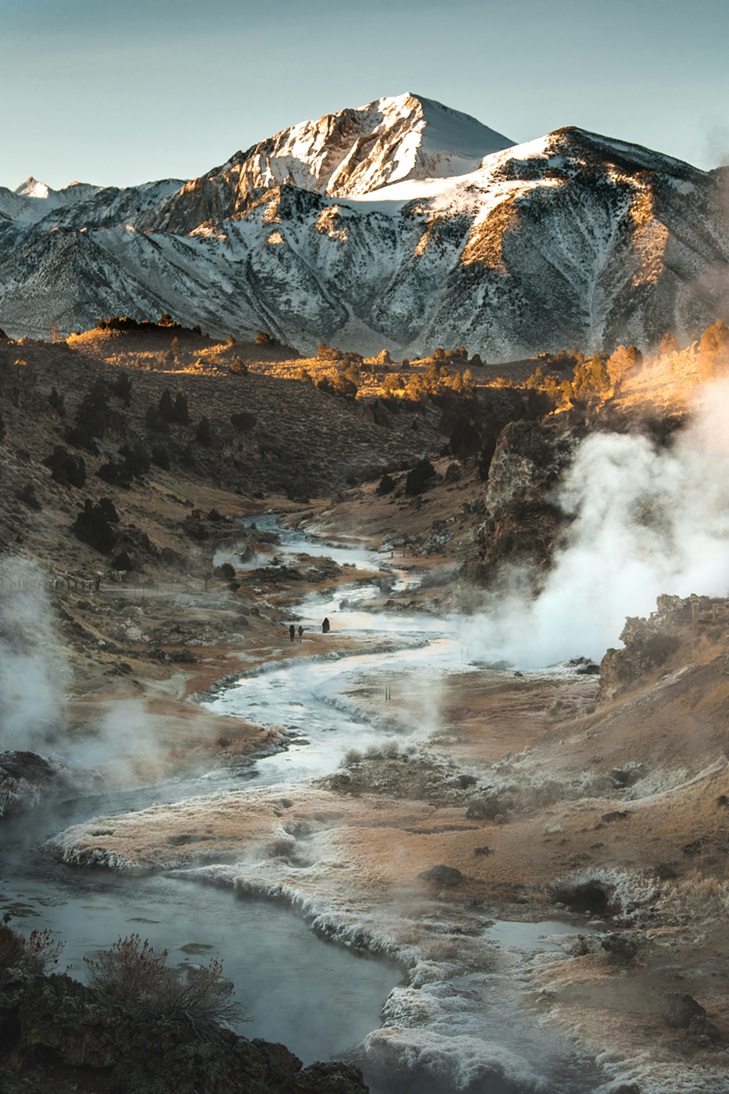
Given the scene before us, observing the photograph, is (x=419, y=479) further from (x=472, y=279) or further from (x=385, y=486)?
(x=472, y=279)

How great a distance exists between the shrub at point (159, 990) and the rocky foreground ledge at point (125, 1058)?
13 centimetres

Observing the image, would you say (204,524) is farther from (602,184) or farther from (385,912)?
(602,184)

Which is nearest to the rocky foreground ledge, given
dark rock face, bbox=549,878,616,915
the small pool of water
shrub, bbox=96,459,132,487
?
the small pool of water

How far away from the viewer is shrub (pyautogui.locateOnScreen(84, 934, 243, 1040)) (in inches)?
389

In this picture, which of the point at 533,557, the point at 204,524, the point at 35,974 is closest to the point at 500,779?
the point at 35,974

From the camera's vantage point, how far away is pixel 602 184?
195625mm

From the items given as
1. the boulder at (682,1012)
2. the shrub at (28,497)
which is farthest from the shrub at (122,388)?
→ the boulder at (682,1012)

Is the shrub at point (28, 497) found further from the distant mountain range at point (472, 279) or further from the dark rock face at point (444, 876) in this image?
the distant mountain range at point (472, 279)

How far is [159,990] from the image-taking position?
10.6 meters

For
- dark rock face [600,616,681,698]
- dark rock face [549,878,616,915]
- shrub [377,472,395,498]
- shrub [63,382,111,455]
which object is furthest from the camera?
shrub [377,472,395,498]

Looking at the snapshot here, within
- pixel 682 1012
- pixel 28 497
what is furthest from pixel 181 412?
pixel 682 1012

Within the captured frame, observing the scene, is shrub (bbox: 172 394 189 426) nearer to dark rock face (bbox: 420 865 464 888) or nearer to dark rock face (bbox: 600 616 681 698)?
dark rock face (bbox: 600 616 681 698)

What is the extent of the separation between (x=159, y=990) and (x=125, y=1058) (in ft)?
4.24

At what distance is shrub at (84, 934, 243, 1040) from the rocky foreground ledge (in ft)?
0.42
